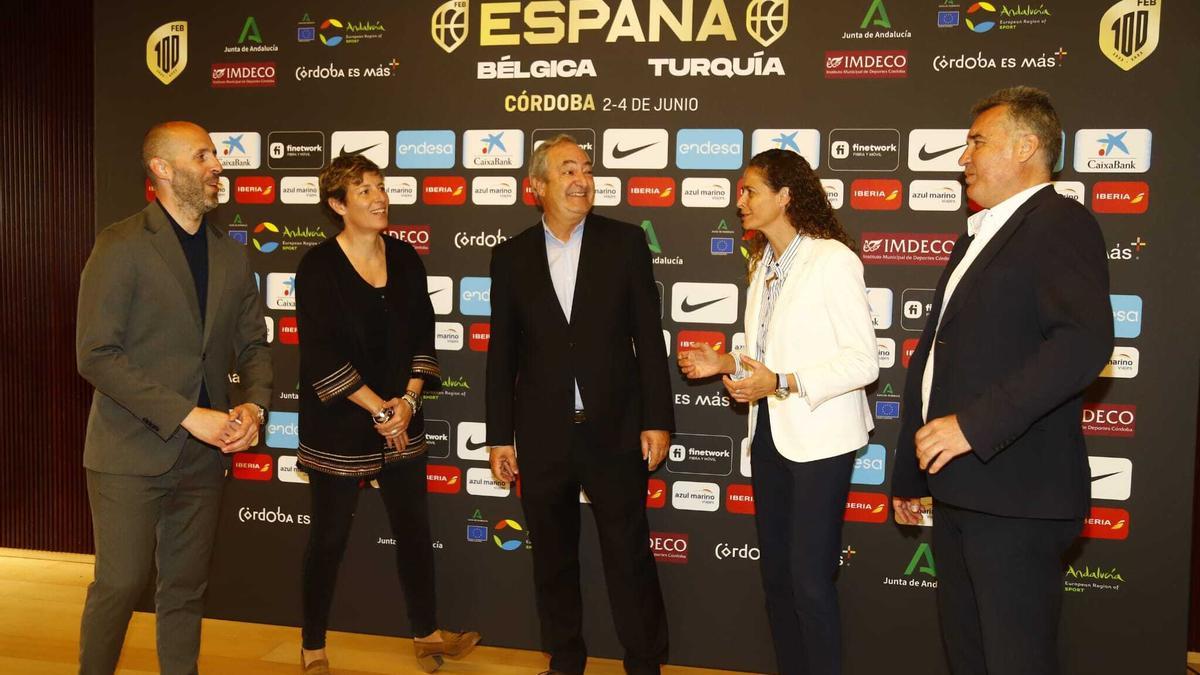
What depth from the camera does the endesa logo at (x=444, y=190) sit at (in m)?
4.09

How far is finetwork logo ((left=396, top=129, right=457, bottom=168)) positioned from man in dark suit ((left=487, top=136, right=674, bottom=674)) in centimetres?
79

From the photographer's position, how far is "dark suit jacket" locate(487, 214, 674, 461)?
10.9 feet

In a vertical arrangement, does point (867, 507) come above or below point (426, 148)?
below

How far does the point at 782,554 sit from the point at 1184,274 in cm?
196

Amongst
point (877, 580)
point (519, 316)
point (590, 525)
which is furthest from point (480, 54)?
point (877, 580)

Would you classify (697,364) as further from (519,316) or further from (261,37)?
(261,37)

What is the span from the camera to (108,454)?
2775 millimetres

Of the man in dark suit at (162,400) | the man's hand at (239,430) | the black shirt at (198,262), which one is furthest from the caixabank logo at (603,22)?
the man's hand at (239,430)

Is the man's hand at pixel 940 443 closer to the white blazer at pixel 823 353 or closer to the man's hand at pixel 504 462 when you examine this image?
the white blazer at pixel 823 353

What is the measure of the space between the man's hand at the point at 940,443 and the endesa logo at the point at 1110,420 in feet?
5.48

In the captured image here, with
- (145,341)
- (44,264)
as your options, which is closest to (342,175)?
(145,341)

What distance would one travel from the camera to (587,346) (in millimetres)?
3318

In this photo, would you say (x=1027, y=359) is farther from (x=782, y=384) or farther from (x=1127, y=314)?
(x=1127, y=314)

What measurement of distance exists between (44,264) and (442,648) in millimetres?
3331
